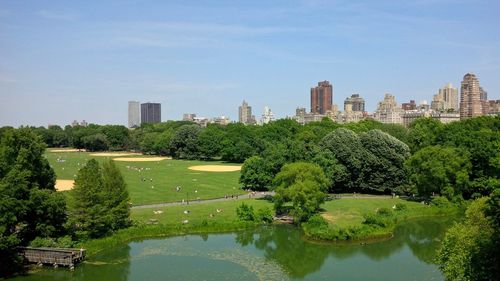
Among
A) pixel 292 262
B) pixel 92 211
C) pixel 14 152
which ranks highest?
pixel 14 152

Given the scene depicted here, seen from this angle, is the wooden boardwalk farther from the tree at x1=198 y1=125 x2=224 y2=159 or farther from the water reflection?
the tree at x1=198 y1=125 x2=224 y2=159

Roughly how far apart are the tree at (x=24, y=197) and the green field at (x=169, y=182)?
1765 centimetres

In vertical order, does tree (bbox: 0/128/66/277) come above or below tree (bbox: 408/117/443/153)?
below

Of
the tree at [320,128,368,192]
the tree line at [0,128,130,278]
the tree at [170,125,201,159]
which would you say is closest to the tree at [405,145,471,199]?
the tree at [320,128,368,192]

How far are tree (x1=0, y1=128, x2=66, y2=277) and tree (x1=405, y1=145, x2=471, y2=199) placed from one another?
39.4 m

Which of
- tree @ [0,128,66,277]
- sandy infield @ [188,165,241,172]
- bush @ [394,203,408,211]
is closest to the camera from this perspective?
tree @ [0,128,66,277]

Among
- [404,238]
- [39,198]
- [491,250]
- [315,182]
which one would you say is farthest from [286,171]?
[491,250]

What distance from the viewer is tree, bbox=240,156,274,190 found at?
63.1 metres

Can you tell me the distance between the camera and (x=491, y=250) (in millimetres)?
22719

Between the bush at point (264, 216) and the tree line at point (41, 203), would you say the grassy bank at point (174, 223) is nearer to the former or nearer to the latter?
the bush at point (264, 216)

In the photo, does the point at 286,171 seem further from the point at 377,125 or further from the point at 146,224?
the point at 377,125

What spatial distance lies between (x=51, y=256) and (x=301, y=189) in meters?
23.3

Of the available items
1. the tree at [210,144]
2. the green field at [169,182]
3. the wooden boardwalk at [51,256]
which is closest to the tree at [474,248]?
the wooden boardwalk at [51,256]

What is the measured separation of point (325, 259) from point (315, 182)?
1114 cm
